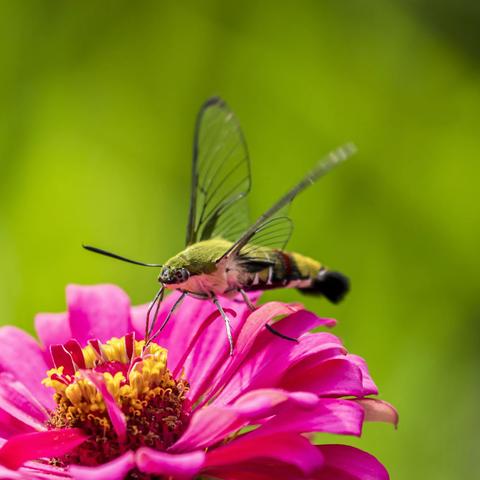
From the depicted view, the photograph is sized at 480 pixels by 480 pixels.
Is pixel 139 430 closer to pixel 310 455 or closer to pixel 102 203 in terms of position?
pixel 310 455

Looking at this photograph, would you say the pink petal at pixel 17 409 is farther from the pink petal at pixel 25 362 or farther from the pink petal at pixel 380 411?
the pink petal at pixel 380 411

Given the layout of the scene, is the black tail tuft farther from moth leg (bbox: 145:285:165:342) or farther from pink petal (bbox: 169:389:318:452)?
pink petal (bbox: 169:389:318:452)

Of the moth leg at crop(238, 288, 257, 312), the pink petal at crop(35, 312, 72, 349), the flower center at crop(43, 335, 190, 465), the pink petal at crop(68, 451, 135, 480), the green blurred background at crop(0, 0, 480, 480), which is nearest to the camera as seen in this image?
the pink petal at crop(68, 451, 135, 480)

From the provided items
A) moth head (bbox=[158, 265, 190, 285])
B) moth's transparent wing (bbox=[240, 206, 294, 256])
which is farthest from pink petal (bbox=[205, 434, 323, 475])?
moth's transparent wing (bbox=[240, 206, 294, 256])

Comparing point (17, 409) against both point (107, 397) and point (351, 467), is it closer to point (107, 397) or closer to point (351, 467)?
point (107, 397)

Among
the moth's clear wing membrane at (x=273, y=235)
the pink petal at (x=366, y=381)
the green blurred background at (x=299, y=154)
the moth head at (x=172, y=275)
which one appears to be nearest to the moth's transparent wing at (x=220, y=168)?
the moth's clear wing membrane at (x=273, y=235)

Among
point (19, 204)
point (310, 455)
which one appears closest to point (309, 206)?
point (19, 204)

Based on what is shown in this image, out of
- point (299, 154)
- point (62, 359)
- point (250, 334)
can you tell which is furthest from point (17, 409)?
point (299, 154)
